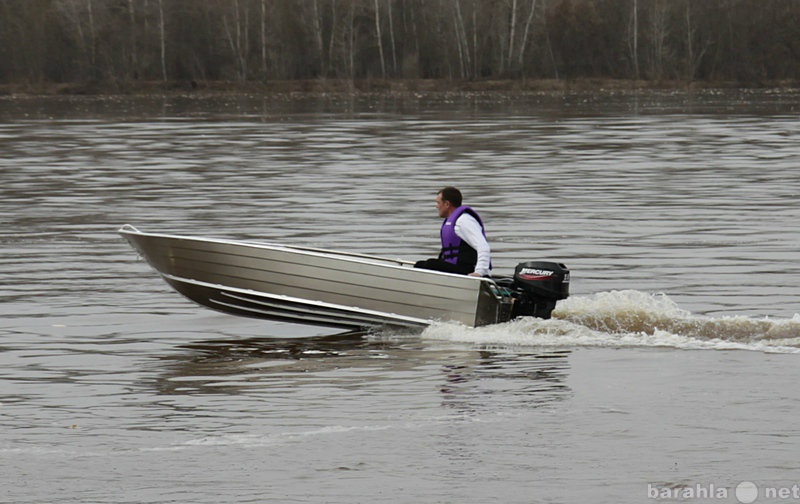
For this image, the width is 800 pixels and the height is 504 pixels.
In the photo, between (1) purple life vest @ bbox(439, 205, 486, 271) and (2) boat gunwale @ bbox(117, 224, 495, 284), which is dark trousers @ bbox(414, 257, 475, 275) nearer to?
(1) purple life vest @ bbox(439, 205, 486, 271)

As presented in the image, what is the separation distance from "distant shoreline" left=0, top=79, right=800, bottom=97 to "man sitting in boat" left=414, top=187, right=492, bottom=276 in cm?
8197

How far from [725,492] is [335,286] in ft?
21.3

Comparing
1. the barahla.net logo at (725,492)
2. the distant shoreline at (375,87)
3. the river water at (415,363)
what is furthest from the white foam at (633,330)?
the distant shoreline at (375,87)

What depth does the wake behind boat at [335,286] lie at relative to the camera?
14.7 meters

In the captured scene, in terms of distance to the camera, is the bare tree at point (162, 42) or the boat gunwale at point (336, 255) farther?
the bare tree at point (162, 42)

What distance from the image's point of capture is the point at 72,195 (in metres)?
32.5

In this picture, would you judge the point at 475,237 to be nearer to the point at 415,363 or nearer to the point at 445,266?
the point at 445,266

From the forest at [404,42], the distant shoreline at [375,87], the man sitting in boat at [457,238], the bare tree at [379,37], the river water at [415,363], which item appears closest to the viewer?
the river water at [415,363]

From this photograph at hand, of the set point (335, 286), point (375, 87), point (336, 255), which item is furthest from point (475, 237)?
point (375, 87)

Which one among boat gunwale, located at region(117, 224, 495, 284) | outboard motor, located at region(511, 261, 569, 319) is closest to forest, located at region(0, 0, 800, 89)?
boat gunwale, located at region(117, 224, 495, 284)

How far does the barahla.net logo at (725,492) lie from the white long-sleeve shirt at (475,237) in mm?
5452

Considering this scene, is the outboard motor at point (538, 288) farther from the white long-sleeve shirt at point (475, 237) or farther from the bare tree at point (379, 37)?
the bare tree at point (379, 37)

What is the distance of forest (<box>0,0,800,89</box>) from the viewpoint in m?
99.8

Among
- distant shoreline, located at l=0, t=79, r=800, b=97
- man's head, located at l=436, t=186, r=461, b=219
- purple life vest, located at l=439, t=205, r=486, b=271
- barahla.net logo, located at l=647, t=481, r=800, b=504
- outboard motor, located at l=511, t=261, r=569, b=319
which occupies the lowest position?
distant shoreline, located at l=0, t=79, r=800, b=97
